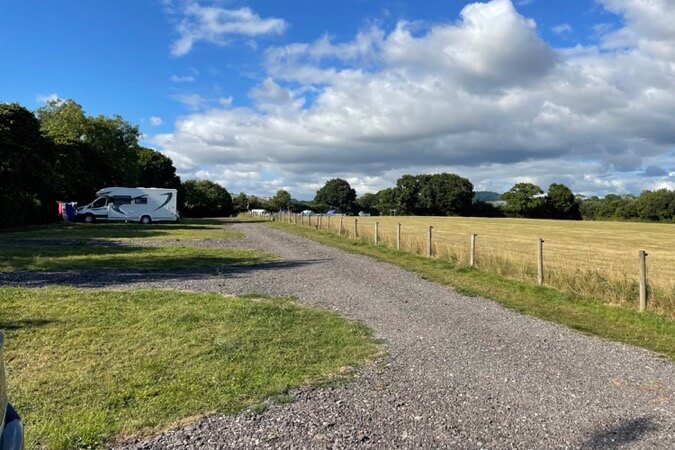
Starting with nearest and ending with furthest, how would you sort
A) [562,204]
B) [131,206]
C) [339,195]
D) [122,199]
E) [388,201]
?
[122,199]
[131,206]
[562,204]
[388,201]
[339,195]

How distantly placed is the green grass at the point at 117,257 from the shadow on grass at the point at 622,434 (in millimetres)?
11923

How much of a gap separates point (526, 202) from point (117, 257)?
10661 cm

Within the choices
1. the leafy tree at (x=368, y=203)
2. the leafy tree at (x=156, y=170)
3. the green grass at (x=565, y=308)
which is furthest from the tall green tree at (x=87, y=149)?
the leafy tree at (x=368, y=203)

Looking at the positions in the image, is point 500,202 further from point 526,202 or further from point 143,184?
point 143,184

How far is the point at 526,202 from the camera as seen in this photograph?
113 m

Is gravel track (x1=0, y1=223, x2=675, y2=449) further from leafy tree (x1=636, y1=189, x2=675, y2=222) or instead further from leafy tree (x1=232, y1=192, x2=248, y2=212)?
leafy tree (x1=232, y1=192, x2=248, y2=212)

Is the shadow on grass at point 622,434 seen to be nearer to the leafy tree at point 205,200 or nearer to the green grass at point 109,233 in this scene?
the green grass at point 109,233

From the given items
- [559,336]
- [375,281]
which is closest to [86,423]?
[559,336]

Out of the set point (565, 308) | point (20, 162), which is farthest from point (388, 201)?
point (565, 308)

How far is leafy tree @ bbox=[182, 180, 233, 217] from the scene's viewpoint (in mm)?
89812

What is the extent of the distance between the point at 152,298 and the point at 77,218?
38.7 meters

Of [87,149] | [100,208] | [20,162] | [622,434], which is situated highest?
[87,149]

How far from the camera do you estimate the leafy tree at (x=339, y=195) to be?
156 m

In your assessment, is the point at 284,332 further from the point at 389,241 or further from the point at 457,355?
the point at 389,241
